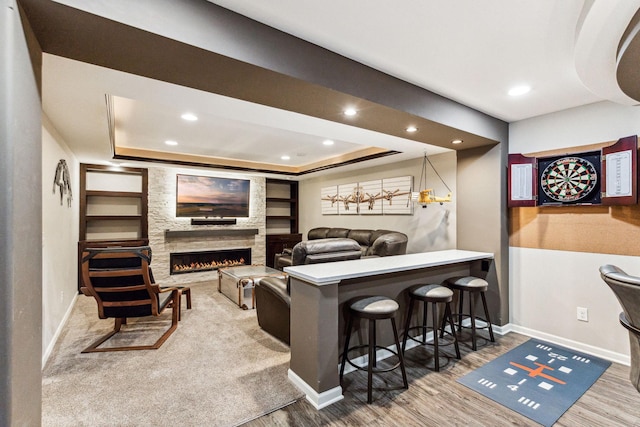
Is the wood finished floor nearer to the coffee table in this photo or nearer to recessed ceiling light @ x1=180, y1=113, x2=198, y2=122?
the coffee table

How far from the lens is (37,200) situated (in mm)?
1355

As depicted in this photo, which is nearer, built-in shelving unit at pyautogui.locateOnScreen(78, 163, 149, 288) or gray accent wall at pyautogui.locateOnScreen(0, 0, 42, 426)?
gray accent wall at pyautogui.locateOnScreen(0, 0, 42, 426)

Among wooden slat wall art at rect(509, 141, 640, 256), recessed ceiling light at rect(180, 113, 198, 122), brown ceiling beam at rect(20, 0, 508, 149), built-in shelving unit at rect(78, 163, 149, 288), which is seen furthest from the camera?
built-in shelving unit at rect(78, 163, 149, 288)

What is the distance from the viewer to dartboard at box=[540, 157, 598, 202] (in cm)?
286

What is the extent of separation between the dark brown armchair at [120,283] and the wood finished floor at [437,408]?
1849mm

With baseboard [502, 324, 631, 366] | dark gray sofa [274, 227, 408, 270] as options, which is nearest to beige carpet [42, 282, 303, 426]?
dark gray sofa [274, 227, 408, 270]

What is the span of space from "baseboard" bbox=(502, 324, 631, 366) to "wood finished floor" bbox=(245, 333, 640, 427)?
0.27 m

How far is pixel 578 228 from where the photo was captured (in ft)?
9.77

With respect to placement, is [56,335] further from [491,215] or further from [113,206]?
[491,215]

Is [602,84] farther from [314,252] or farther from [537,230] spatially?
[314,252]

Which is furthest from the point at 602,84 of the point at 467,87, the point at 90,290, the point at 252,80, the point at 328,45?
the point at 90,290

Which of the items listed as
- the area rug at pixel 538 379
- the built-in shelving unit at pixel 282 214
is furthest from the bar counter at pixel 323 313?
the built-in shelving unit at pixel 282 214

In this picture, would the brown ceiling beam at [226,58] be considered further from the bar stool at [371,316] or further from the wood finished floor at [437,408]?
the wood finished floor at [437,408]

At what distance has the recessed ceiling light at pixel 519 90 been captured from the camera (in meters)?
2.52
